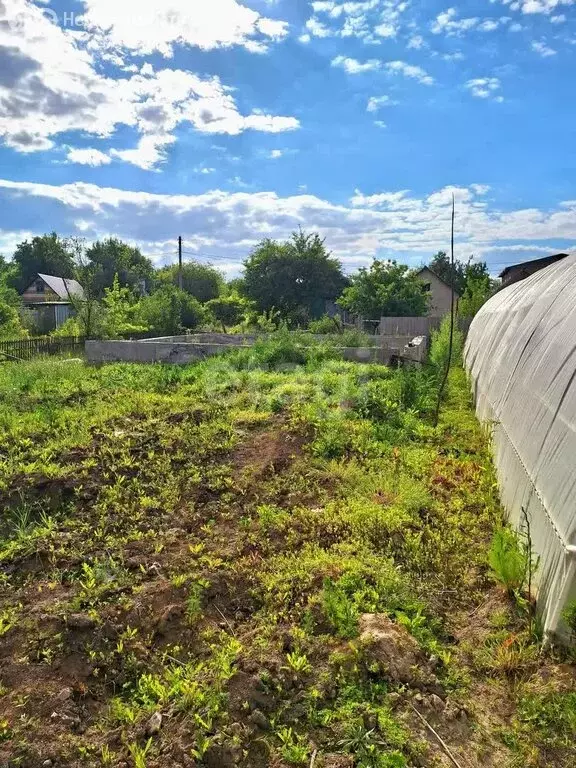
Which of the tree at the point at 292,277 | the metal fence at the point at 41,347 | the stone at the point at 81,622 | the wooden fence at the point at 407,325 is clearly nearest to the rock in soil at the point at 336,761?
the stone at the point at 81,622

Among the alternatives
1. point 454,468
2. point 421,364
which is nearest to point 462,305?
point 421,364

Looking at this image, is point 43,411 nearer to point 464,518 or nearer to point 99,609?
point 99,609

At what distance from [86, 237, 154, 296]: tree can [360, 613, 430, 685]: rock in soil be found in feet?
128

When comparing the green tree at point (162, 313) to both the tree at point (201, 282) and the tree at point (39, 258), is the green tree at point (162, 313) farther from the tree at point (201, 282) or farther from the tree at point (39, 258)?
the tree at point (39, 258)

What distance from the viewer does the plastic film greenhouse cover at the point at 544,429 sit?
261 centimetres

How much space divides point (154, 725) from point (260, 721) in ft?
1.44

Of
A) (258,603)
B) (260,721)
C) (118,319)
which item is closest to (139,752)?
(260,721)

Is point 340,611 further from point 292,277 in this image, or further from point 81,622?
point 292,277

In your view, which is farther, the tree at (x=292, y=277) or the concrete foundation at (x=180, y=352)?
the tree at (x=292, y=277)

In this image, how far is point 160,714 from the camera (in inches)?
85.1

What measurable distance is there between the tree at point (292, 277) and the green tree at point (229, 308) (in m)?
0.86

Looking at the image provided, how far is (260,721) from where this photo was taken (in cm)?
214

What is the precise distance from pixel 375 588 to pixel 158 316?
1644 cm

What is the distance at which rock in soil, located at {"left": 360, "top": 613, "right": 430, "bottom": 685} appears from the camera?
2.38m
